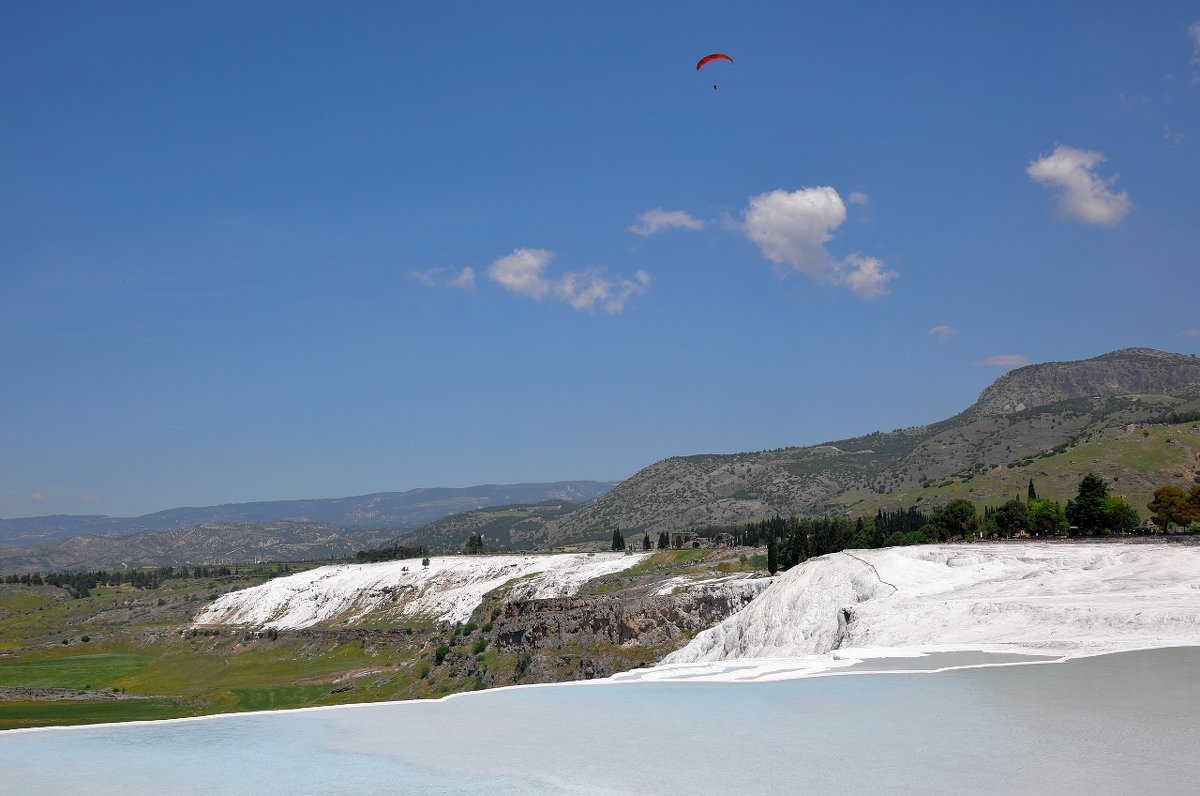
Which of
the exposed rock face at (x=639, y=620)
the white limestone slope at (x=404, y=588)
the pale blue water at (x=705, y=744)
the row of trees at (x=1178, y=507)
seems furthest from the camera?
the white limestone slope at (x=404, y=588)

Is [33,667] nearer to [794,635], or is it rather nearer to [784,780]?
[794,635]

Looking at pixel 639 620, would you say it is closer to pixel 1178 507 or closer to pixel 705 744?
pixel 1178 507

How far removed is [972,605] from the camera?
3869cm

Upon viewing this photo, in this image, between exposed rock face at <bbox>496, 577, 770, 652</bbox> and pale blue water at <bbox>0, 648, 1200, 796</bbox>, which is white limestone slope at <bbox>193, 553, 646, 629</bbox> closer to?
exposed rock face at <bbox>496, 577, 770, 652</bbox>

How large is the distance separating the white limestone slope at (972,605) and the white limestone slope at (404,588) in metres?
59.0

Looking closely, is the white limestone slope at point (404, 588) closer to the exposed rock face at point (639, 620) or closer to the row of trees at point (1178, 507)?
the exposed rock face at point (639, 620)

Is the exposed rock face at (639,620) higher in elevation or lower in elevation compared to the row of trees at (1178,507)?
lower

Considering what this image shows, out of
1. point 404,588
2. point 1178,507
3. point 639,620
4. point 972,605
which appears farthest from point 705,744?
point 404,588

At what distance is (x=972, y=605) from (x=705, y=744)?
2598 centimetres

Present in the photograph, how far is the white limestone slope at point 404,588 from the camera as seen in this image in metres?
122

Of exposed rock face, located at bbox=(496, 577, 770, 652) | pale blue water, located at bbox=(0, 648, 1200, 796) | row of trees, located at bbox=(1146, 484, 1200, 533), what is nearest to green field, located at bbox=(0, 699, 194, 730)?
exposed rock face, located at bbox=(496, 577, 770, 652)

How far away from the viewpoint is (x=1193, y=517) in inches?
3354

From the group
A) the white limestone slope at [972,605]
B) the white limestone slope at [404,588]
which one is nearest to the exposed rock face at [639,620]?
the white limestone slope at [972,605]

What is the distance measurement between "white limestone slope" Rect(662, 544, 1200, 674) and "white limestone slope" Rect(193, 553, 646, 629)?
5905 centimetres
